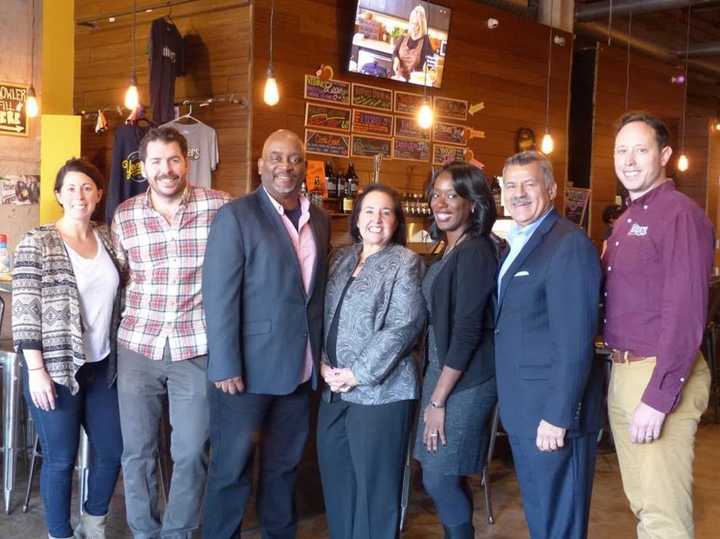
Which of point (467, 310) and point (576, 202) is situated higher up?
point (576, 202)

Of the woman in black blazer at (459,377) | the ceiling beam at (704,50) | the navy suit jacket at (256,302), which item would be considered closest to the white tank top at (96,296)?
the navy suit jacket at (256,302)

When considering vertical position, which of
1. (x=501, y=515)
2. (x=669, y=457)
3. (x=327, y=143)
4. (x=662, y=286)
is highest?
(x=327, y=143)

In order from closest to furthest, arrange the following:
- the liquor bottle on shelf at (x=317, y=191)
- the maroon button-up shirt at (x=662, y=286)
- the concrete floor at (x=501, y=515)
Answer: the maroon button-up shirt at (x=662, y=286)
the concrete floor at (x=501, y=515)
the liquor bottle on shelf at (x=317, y=191)

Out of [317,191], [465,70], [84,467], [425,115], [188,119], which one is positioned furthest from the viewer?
[465,70]

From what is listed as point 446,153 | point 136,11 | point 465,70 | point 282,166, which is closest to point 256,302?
point 282,166

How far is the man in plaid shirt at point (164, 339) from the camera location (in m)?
3.09

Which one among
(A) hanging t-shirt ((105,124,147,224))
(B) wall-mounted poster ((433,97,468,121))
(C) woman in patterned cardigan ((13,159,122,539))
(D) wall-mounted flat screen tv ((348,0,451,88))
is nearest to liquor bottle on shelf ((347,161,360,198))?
(D) wall-mounted flat screen tv ((348,0,451,88))

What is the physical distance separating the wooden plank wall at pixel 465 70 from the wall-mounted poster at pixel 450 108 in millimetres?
57

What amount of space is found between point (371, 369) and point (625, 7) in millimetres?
7503

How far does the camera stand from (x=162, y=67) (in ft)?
20.3

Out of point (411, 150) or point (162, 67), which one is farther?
point (411, 150)

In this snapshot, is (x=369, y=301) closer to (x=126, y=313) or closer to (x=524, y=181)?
(x=524, y=181)

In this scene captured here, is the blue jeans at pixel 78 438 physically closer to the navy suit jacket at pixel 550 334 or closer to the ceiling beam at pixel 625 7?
the navy suit jacket at pixel 550 334

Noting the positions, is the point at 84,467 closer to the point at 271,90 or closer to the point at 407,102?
the point at 271,90
